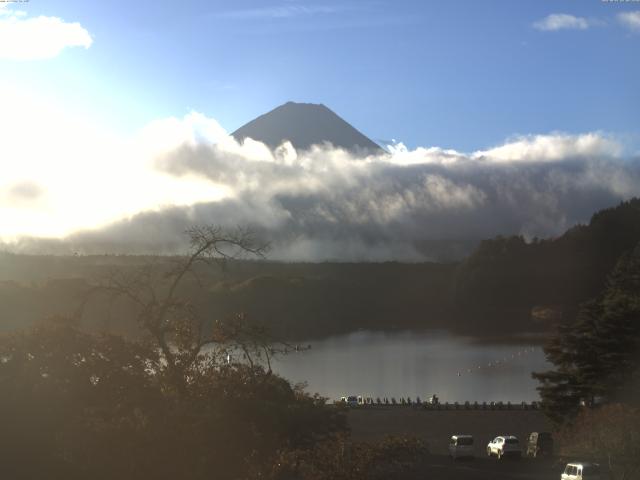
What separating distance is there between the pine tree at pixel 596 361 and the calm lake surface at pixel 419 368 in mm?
15942

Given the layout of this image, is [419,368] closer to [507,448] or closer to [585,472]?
[507,448]

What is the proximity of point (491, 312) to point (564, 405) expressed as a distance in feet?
302

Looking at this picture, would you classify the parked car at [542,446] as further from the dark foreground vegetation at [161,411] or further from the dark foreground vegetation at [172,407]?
the dark foreground vegetation at [161,411]

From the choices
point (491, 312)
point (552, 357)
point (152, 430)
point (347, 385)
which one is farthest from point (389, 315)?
point (152, 430)

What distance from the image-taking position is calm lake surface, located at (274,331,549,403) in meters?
43.4

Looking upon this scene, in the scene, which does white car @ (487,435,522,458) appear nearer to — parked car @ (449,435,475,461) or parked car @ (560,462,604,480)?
parked car @ (449,435,475,461)

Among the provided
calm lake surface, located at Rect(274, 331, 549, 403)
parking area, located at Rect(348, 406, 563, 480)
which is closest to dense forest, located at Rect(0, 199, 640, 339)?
calm lake surface, located at Rect(274, 331, 549, 403)

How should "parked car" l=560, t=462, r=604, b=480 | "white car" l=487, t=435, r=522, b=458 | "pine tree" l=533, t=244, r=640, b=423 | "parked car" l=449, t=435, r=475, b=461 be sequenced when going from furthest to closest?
"pine tree" l=533, t=244, r=640, b=423
"parked car" l=449, t=435, r=475, b=461
"white car" l=487, t=435, r=522, b=458
"parked car" l=560, t=462, r=604, b=480

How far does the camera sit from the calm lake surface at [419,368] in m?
43.4

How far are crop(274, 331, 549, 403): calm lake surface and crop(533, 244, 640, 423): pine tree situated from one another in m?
15.9

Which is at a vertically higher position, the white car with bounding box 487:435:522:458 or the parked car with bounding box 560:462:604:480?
the parked car with bounding box 560:462:604:480

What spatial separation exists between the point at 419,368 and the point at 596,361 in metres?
34.8

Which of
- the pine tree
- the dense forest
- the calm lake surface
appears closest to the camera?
the pine tree

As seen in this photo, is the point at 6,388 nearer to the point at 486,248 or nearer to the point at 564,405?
the point at 564,405
